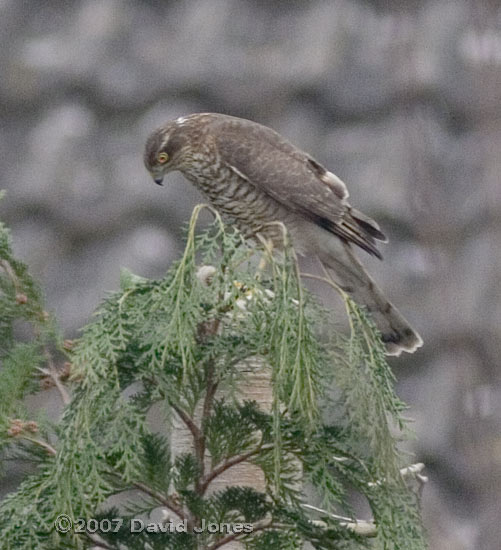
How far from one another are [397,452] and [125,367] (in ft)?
0.97

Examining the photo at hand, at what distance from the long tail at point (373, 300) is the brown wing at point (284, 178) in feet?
0.24

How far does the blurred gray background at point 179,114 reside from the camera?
3.22 m

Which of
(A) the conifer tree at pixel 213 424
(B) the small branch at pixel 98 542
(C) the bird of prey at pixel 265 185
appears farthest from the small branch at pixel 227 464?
(C) the bird of prey at pixel 265 185

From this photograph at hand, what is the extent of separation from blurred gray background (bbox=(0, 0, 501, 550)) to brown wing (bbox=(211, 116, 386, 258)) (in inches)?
24.6

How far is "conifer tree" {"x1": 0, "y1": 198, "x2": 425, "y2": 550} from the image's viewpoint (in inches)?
51.1

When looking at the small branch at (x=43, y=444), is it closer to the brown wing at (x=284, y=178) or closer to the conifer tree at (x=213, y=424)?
the conifer tree at (x=213, y=424)

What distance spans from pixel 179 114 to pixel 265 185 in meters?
0.98

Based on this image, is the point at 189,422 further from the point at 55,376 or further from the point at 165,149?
the point at 165,149

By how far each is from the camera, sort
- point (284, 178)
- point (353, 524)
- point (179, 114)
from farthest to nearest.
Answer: point (179, 114)
point (284, 178)
point (353, 524)

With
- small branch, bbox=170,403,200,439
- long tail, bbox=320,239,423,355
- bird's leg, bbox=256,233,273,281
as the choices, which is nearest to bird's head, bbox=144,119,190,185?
long tail, bbox=320,239,423,355

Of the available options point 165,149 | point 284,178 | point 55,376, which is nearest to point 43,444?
point 55,376

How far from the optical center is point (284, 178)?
2498mm

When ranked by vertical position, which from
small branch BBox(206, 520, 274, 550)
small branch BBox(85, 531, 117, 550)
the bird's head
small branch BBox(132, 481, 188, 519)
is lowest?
small branch BBox(85, 531, 117, 550)

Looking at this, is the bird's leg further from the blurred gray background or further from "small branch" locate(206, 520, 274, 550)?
the blurred gray background
